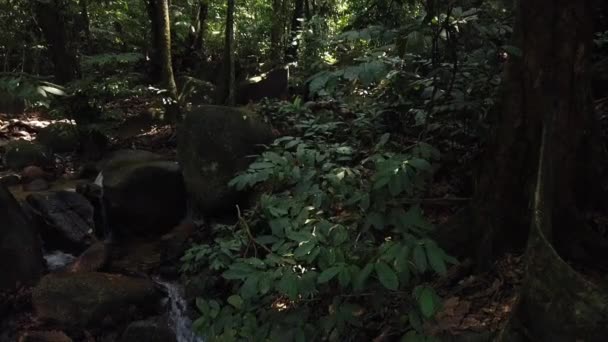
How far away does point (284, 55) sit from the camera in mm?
15508

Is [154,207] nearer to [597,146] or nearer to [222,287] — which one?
[222,287]

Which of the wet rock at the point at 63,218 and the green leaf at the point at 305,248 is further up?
the green leaf at the point at 305,248

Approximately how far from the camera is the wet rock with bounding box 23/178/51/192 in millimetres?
8609

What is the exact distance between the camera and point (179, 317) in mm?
6254

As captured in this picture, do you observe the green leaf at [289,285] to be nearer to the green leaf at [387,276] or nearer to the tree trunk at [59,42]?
the green leaf at [387,276]

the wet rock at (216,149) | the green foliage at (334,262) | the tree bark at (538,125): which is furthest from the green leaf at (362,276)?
the wet rock at (216,149)

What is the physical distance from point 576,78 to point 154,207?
6.70 meters

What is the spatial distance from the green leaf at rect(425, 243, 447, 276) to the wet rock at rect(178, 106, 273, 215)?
5236mm

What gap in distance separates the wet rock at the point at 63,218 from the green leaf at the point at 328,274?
6214 millimetres

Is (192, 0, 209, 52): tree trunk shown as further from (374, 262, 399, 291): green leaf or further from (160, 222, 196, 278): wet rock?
(374, 262, 399, 291): green leaf

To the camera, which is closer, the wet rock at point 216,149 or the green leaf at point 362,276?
the green leaf at point 362,276

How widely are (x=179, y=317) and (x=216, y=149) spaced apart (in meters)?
A: 2.43

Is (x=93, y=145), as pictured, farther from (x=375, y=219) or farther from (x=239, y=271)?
(x=375, y=219)

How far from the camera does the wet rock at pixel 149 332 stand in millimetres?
5707
